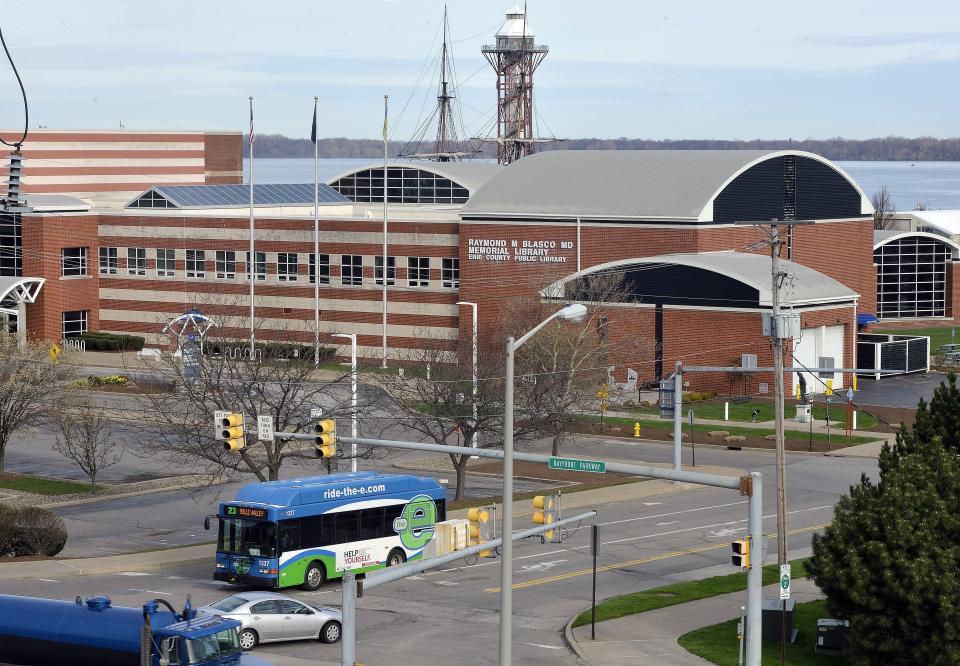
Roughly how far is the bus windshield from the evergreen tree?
12.8m

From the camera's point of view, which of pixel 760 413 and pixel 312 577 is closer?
pixel 312 577

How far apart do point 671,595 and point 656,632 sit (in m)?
3.41

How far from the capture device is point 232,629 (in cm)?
2556

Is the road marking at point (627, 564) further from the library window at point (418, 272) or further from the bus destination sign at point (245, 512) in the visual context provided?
the library window at point (418, 272)

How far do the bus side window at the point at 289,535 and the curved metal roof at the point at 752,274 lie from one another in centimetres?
3716

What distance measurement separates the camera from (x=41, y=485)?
169ft

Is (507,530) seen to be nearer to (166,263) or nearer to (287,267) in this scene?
(287,267)

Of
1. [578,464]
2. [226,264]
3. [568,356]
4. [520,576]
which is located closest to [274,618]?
[578,464]

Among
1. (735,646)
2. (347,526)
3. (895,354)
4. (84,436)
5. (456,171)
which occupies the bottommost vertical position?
(735,646)

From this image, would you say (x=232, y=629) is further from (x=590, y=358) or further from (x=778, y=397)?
(x=590, y=358)

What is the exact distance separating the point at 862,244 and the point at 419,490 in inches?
2106

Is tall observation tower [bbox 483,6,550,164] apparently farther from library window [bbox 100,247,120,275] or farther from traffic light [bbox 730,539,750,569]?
traffic light [bbox 730,539,750,569]

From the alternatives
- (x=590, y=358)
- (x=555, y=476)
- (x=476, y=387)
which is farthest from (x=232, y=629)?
(x=590, y=358)

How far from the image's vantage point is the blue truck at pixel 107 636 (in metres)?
24.6
